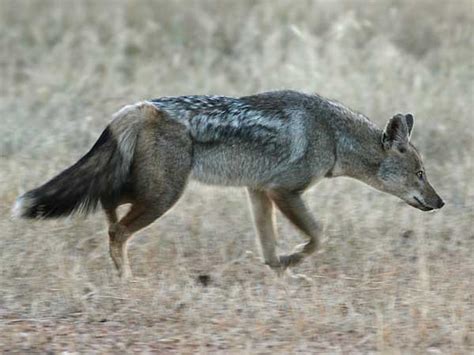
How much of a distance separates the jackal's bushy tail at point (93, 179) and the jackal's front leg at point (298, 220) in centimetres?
113

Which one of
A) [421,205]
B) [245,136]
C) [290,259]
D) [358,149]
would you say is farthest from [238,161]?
[421,205]

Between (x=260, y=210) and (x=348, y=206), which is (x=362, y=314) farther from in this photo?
(x=348, y=206)

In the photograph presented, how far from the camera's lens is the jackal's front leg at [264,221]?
7.77m

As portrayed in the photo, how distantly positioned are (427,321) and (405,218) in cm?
242

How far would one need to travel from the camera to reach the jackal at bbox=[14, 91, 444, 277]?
281 inches

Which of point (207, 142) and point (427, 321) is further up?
point (207, 142)

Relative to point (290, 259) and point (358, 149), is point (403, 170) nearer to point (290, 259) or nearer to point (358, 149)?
point (358, 149)

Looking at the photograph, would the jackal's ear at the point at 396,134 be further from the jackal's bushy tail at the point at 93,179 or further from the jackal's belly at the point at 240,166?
→ the jackal's bushy tail at the point at 93,179

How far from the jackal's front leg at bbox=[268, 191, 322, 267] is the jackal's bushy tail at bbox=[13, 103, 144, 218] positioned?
3.71 ft

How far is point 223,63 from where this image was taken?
42.8 ft

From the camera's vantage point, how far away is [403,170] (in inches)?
313

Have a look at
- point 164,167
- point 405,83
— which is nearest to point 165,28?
point 405,83

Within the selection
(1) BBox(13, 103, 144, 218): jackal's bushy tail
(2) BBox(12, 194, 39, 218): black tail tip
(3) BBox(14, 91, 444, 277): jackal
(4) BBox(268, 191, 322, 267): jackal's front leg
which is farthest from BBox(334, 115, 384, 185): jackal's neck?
(2) BBox(12, 194, 39, 218): black tail tip

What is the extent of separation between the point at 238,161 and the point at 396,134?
127 cm
